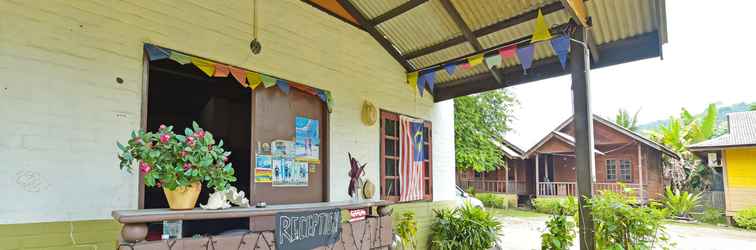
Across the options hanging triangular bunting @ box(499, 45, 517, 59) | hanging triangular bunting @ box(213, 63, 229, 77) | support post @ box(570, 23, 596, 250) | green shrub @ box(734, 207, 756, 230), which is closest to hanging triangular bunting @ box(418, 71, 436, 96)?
hanging triangular bunting @ box(499, 45, 517, 59)

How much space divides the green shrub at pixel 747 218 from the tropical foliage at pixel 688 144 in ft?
7.18

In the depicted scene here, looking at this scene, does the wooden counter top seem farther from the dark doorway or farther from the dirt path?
the dirt path

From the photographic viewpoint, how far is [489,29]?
4.71m

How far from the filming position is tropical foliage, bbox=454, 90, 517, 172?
12633 millimetres

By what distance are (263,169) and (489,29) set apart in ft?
9.80

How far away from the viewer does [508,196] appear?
16156mm

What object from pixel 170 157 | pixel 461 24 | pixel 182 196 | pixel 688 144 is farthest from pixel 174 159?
pixel 688 144

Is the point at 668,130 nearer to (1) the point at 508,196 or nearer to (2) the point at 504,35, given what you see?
(1) the point at 508,196

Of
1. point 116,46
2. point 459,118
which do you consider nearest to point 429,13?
point 116,46

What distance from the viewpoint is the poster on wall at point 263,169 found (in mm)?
3951

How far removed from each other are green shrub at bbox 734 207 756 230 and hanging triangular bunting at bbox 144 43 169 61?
14.0 m

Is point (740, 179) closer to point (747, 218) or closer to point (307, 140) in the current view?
Result: point (747, 218)

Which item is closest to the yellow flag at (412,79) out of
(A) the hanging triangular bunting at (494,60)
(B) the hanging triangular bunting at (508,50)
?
(A) the hanging triangular bunting at (494,60)

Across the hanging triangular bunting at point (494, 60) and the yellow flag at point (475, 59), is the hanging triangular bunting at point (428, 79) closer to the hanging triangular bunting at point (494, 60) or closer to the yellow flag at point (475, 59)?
the yellow flag at point (475, 59)
